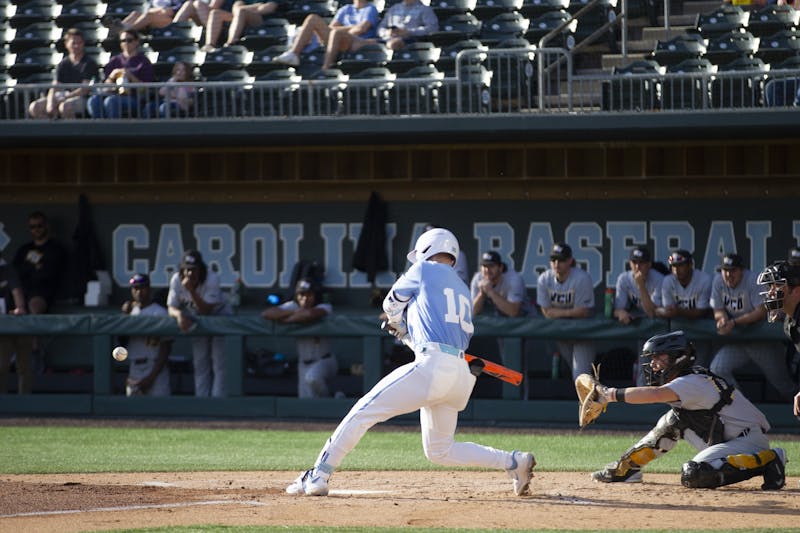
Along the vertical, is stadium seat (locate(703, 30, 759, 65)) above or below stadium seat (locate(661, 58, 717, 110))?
above

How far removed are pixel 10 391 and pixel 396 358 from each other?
13.5ft

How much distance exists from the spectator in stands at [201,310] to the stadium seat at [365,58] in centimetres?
277

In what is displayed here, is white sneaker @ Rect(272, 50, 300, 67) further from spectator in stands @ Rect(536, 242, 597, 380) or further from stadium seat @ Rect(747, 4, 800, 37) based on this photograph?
stadium seat @ Rect(747, 4, 800, 37)

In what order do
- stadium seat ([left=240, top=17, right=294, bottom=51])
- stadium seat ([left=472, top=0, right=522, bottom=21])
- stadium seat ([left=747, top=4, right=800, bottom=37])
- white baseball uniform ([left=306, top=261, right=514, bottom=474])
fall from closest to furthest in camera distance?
1. white baseball uniform ([left=306, top=261, right=514, bottom=474])
2. stadium seat ([left=747, top=4, right=800, bottom=37])
3. stadium seat ([left=472, top=0, right=522, bottom=21])
4. stadium seat ([left=240, top=17, right=294, bottom=51])

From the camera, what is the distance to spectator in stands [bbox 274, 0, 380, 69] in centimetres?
1427

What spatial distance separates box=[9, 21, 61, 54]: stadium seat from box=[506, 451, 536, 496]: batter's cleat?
10848mm

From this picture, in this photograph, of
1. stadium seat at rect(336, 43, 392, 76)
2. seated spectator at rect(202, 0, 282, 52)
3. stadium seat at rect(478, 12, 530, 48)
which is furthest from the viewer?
seated spectator at rect(202, 0, 282, 52)

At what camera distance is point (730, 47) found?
1313 cm

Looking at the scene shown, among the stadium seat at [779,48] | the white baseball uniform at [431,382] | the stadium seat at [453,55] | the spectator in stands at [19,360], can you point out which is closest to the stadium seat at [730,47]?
the stadium seat at [779,48]

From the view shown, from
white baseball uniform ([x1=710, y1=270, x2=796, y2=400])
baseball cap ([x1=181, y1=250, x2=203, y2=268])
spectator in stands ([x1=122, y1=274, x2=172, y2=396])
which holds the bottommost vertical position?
spectator in stands ([x1=122, y1=274, x2=172, y2=396])

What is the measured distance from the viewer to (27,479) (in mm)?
8461

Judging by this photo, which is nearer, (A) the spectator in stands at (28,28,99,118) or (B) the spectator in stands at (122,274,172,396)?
(B) the spectator in stands at (122,274,172,396)

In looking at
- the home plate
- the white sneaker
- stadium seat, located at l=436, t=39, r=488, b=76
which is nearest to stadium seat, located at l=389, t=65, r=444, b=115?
stadium seat, located at l=436, t=39, r=488, b=76

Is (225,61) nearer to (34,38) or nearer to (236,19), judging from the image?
(236,19)
